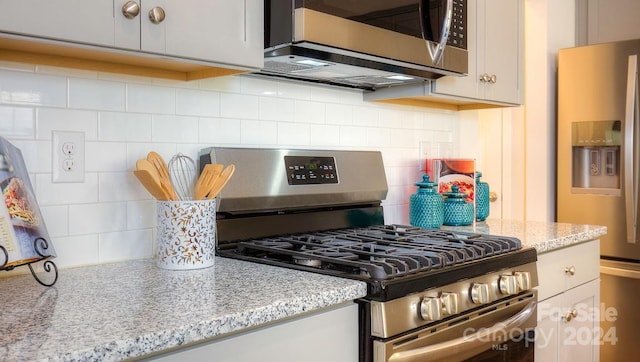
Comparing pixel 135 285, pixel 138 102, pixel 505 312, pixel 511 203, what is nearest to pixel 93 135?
pixel 138 102

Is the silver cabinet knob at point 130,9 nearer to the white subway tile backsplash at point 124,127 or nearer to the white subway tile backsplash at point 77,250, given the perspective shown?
the white subway tile backsplash at point 124,127

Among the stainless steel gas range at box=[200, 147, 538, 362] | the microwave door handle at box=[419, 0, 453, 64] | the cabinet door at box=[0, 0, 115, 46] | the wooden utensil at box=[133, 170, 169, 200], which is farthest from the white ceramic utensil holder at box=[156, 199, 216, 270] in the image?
the microwave door handle at box=[419, 0, 453, 64]

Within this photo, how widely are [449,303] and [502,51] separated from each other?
130 cm

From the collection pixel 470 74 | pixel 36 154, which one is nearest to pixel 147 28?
pixel 36 154

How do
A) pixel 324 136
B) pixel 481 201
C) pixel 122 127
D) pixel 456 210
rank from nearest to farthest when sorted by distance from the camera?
pixel 122 127, pixel 324 136, pixel 456 210, pixel 481 201

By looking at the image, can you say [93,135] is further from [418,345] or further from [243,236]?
[418,345]

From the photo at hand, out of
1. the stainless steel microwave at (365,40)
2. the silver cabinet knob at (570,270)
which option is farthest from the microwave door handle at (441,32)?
the silver cabinet knob at (570,270)

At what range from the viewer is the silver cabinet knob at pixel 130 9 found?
1.16 metres

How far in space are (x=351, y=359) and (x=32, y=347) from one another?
0.64 meters

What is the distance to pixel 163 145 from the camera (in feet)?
5.18

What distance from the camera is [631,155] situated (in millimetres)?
2770

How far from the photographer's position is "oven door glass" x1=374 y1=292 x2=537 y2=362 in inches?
49.1

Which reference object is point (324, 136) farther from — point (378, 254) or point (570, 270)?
point (570, 270)

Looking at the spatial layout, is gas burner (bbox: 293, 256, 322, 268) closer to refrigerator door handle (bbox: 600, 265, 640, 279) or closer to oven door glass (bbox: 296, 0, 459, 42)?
oven door glass (bbox: 296, 0, 459, 42)
